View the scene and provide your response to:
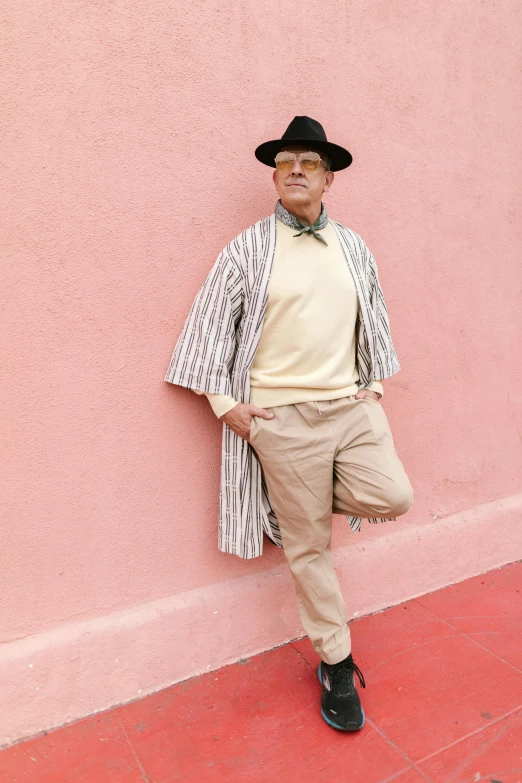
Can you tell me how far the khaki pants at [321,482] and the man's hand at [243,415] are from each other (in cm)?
2

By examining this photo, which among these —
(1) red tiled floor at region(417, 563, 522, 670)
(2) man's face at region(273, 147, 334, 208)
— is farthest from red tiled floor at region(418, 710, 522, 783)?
(2) man's face at region(273, 147, 334, 208)

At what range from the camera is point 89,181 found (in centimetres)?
223

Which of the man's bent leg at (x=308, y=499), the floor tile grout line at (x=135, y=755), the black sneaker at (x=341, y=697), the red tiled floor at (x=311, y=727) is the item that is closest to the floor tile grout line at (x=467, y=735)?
the red tiled floor at (x=311, y=727)

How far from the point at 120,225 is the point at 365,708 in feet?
6.51

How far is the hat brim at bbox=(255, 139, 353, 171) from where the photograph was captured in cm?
229

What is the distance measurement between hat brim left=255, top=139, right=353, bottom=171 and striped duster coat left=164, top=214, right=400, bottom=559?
23 centimetres

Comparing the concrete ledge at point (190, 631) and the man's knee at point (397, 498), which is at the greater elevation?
the man's knee at point (397, 498)

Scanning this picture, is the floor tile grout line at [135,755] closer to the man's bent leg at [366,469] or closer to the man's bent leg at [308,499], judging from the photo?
the man's bent leg at [308,499]

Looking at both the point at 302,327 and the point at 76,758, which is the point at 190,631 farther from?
the point at 302,327

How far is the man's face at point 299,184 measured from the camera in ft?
7.61

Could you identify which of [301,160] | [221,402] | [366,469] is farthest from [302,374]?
[301,160]

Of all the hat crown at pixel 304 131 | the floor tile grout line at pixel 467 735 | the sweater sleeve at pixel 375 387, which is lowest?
the floor tile grout line at pixel 467 735

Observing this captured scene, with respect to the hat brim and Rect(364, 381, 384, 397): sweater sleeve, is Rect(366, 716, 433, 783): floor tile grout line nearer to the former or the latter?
Rect(364, 381, 384, 397): sweater sleeve

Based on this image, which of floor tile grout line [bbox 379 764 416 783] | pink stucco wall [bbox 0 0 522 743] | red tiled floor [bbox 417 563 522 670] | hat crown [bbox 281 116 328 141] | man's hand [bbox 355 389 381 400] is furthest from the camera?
red tiled floor [bbox 417 563 522 670]
